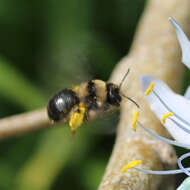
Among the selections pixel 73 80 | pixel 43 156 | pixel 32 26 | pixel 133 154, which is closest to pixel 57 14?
pixel 32 26

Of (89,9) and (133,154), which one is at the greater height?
(89,9)

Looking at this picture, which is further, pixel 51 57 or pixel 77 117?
pixel 51 57

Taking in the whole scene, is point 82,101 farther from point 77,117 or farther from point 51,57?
point 51,57

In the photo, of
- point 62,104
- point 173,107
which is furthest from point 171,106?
point 62,104

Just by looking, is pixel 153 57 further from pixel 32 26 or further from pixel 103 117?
pixel 32 26

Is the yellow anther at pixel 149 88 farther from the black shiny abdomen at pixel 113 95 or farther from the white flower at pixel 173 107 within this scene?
the black shiny abdomen at pixel 113 95
